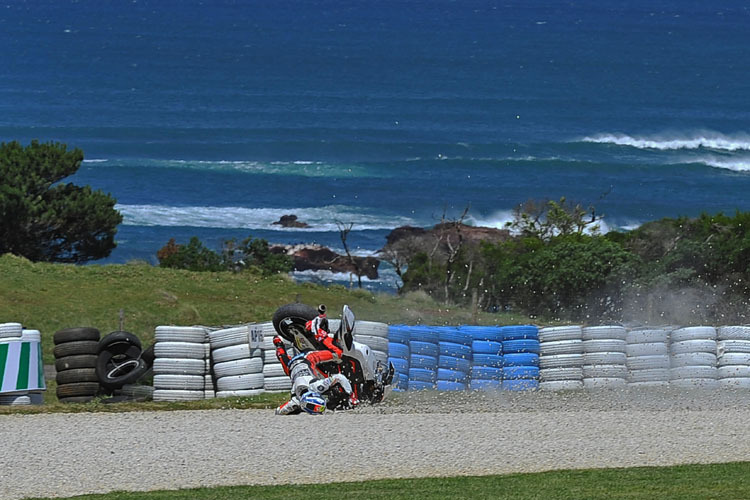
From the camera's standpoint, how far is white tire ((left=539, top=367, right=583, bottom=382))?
22.8 m

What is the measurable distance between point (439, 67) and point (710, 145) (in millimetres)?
53846

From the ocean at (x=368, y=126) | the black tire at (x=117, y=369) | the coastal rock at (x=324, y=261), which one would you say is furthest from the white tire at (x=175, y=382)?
the coastal rock at (x=324, y=261)

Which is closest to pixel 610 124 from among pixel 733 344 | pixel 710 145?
pixel 710 145

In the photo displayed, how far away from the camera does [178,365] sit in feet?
74.4

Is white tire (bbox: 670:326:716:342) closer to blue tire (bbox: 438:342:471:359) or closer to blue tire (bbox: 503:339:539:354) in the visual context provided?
blue tire (bbox: 503:339:539:354)

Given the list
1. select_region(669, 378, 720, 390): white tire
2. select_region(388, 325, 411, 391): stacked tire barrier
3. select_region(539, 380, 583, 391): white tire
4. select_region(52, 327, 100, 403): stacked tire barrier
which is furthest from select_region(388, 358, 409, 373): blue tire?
select_region(52, 327, 100, 403): stacked tire barrier

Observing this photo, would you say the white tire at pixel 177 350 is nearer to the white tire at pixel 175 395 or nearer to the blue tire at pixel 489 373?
the white tire at pixel 175 395

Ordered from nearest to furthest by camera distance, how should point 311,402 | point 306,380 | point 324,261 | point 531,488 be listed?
point 531,488 → point 311,402 → point 306,380 → point 324,261

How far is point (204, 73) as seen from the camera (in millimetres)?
138625

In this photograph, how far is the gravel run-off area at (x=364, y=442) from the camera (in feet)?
53.0

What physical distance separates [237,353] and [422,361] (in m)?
3.69

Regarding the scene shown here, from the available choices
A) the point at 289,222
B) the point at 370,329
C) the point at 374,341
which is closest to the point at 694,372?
the point at 374,341

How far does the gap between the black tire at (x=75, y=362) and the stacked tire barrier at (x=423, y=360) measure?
644cm

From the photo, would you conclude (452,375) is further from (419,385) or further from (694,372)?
(694,372)
